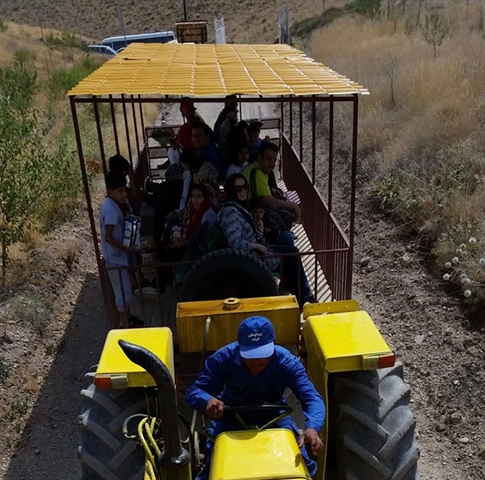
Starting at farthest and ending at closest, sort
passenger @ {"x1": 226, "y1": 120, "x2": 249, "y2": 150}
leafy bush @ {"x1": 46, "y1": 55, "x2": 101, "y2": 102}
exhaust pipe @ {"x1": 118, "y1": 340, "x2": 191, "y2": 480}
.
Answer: leafy bush @ {"x1": 46, "y1": 55, "x2": 101, "y2": 102}
passenger @ {"x1": 226, "y1": 120, "x2": 249, "y2": 150}
exhaust pipe @ {"x1": 118, "y1": 340, "x2": 191, "y2": 480}

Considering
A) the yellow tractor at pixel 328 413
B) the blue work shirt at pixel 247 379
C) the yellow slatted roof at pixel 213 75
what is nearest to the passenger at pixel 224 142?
the yellow slatted roof at pixel 213 75

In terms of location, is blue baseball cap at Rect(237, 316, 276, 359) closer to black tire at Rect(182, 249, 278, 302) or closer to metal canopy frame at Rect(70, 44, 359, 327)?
black tire at Rect(182, 249, 278, 302)

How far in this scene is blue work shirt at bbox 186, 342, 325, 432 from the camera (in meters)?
3.65

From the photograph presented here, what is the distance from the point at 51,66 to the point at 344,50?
1347 cm

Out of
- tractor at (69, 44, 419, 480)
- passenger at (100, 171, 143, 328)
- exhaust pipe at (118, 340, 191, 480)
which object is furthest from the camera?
passenger at (100, 171, 143, 328)

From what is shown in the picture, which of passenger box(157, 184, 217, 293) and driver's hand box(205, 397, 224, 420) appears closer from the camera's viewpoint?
driver's hand box(205, 397, 224, 420)

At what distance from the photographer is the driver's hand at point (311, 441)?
325cm

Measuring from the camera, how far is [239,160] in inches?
285

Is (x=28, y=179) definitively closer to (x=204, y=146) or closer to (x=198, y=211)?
(x=204, y=146)

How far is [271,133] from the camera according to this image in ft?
50.7

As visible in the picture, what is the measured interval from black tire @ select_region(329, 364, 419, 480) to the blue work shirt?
0.34 meters

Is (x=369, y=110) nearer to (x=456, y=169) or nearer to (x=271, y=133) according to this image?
(x=271, y=133)

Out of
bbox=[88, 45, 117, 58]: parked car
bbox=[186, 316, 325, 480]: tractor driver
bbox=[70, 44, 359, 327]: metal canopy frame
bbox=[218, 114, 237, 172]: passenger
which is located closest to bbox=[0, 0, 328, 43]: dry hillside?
bbox=[88, 45, 117, 58]: parked car

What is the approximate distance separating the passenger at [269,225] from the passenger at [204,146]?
1188 mm
